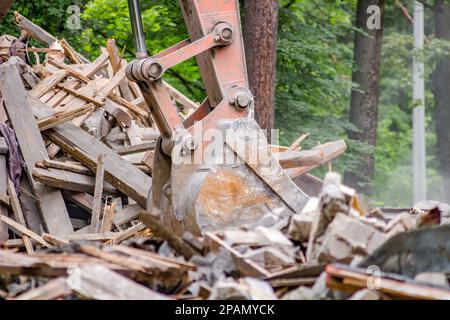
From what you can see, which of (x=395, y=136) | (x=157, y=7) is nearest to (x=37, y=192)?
(x=157, y=7)

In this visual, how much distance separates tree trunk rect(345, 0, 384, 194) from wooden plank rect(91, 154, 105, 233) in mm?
10019

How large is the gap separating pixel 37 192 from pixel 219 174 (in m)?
2.85

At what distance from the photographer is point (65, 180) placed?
11.1 m

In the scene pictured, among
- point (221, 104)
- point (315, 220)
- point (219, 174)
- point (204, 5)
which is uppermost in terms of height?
point (204, 5)

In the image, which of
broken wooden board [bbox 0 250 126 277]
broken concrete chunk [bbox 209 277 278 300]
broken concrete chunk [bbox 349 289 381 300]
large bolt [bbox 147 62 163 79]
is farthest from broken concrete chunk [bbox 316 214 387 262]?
large bolt [bbox 147 62 163 79]

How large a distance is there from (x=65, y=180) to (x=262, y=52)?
4.79 metres

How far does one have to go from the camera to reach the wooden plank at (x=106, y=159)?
1132 centimetres

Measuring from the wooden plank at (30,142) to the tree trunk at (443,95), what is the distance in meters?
15.1

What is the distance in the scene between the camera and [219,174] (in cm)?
898

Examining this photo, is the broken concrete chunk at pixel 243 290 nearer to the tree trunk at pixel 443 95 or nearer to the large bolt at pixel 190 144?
the large bolt at pixel 190 144

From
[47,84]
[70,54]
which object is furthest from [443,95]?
[47,84]

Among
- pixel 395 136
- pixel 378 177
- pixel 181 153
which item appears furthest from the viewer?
pixel 395 136

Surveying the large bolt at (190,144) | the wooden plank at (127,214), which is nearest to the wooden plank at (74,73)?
the wooden plank at (127,214)
